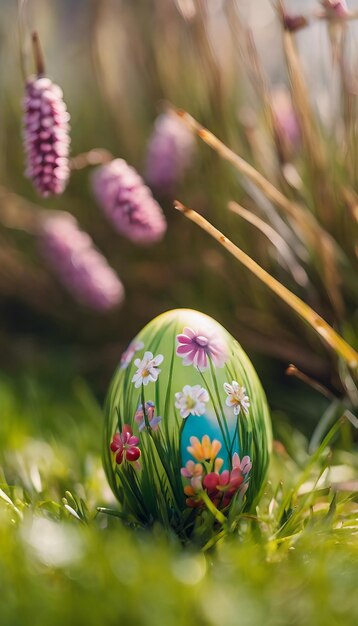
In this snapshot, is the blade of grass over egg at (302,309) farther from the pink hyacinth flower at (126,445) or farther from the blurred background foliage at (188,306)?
the pink hyacinth flower at (126,445)

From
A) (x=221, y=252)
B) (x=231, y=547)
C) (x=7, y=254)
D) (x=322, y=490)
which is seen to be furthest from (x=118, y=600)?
(x=7, y=254)

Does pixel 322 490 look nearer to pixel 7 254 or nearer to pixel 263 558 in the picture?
pixel 263 558

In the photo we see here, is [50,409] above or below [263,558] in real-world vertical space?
below

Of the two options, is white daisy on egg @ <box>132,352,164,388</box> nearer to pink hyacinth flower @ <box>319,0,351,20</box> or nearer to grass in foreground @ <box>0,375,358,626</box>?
grass in foreground @ <box>0,375,358,626</box>

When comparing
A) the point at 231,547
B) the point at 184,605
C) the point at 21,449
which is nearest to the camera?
the point at 184,605

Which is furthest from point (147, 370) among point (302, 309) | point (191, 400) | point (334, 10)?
point (334, 10)

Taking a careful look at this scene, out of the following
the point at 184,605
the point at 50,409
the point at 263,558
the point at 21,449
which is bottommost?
the point at 50,409

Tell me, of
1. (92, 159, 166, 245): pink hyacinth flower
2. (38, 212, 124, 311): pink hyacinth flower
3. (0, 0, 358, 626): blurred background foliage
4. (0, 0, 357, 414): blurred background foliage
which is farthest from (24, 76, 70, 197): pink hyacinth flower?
(38, 212, 124, 311): pink hyacinth flower
